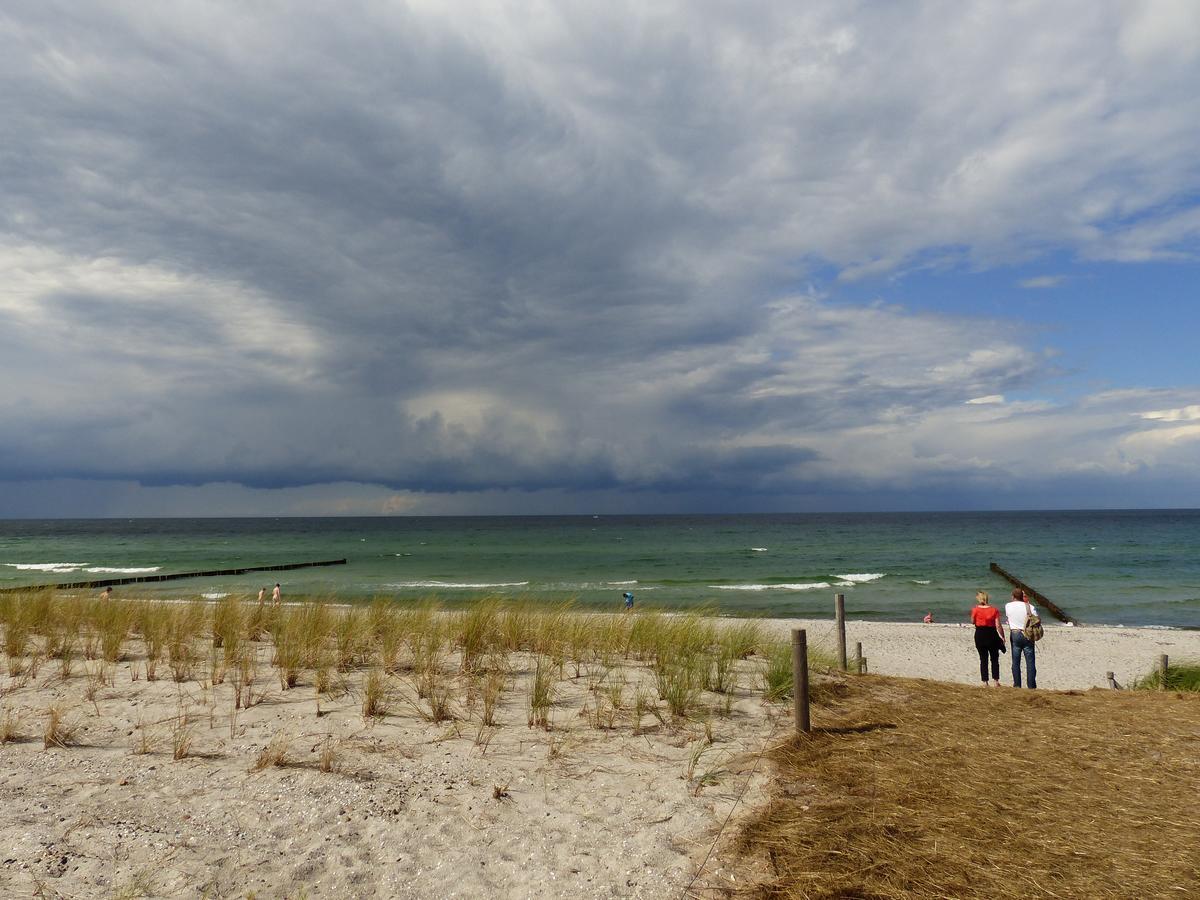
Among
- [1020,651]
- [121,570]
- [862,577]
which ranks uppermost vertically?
[1020,651]

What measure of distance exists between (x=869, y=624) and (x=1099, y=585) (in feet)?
86.5

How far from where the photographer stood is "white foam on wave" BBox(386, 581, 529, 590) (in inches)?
1633

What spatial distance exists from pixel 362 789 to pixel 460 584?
127ft

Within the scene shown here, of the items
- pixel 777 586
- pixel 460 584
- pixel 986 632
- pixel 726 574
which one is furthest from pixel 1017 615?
pixel 726 574

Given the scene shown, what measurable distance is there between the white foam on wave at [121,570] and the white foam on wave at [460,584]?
68.4ft

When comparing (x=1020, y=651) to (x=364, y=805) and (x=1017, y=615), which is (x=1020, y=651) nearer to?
(x=1017, y=615)

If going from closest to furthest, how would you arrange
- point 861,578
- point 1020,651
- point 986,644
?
point 986,644, point 1020,651, point 861,578

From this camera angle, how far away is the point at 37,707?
7375mm

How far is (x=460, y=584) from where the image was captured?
1703 inches

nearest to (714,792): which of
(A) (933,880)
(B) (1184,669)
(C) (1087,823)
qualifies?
(A) (933,880)

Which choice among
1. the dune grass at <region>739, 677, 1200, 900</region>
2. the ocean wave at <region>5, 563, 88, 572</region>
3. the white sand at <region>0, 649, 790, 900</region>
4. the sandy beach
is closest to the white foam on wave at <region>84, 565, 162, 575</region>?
the ocean wave at <region>5, 563, 88, 572</region>

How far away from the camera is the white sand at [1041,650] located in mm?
18094

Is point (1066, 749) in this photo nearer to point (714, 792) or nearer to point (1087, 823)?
point (1087, 823)

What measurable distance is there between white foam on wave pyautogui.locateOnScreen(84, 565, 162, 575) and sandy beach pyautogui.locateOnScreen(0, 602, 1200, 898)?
4884 cm
